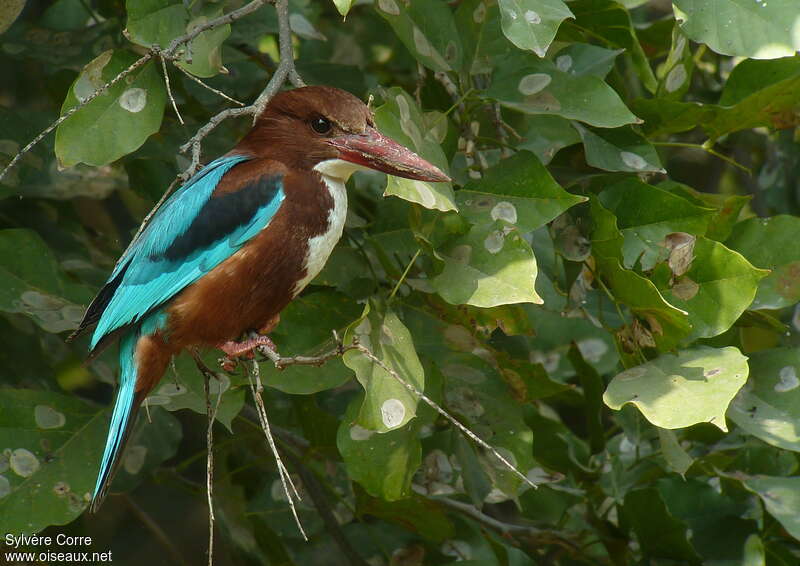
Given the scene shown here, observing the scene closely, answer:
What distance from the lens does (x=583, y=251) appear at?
7.43 ft

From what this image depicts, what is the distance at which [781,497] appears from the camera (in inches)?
93.8

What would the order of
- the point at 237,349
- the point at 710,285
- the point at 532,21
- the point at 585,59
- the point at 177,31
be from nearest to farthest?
the point at 532,21 < the point at 710,285 < the point at 177,31 < the point at 237,349 < the point at 585,59

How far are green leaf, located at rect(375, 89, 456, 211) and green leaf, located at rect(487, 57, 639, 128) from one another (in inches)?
9.2

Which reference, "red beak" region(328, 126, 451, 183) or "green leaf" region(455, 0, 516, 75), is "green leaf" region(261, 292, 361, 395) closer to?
"red beak" region(328, 126, 451, 183)

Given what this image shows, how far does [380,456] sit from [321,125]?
27.9 inches

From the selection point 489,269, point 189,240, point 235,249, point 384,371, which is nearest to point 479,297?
point 489,269

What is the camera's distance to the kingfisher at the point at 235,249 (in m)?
2.28

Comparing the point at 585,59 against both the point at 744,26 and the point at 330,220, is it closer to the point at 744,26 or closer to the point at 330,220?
the point at 744,26

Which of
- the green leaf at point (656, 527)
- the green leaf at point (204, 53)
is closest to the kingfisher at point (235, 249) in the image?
the green leaf at point (204, 53)

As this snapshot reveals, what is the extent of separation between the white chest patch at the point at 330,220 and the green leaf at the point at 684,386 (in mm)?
638

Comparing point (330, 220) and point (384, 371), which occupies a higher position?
point (330, 220)

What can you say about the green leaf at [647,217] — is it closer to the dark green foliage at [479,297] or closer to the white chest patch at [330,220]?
the dark green foliage at [479,297]

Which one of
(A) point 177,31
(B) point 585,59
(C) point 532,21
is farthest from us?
(B) point 585,59

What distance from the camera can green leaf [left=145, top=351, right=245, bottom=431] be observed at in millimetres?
2275
